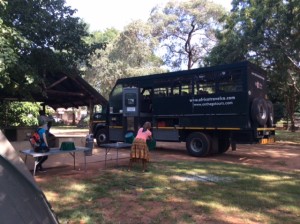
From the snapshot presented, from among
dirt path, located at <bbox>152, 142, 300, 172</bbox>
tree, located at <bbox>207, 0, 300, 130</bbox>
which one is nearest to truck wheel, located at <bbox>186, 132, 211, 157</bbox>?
dirt path, located at <bbox>152, 142, 300, 172</bbox>

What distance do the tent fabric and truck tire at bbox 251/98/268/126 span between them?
8.70 metres

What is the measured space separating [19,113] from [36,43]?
8666 millimetres

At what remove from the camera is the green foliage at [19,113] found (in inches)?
598

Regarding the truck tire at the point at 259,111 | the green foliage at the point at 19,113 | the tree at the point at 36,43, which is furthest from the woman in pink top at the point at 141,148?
the green foliage at the point at 19,113

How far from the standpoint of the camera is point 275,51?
1786cm

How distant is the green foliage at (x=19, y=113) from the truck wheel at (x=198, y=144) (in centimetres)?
790

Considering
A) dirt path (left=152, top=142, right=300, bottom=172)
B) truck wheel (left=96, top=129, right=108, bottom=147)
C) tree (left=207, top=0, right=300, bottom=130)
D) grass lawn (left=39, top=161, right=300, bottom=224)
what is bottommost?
grass lawn (left=39, top=161, right=300, bottom=224)

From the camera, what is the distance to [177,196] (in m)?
6.57

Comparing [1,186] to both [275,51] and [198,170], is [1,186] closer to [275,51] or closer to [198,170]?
[198,170]

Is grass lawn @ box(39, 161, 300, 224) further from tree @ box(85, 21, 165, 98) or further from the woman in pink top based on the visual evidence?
tree @ box(85, 21, 165, 98)

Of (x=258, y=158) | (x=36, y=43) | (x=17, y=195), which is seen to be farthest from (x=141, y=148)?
(x=17, y=195)

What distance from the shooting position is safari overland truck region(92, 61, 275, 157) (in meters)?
11.3

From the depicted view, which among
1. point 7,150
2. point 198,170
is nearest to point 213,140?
point 198,170

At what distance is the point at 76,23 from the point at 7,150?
6471 mm
